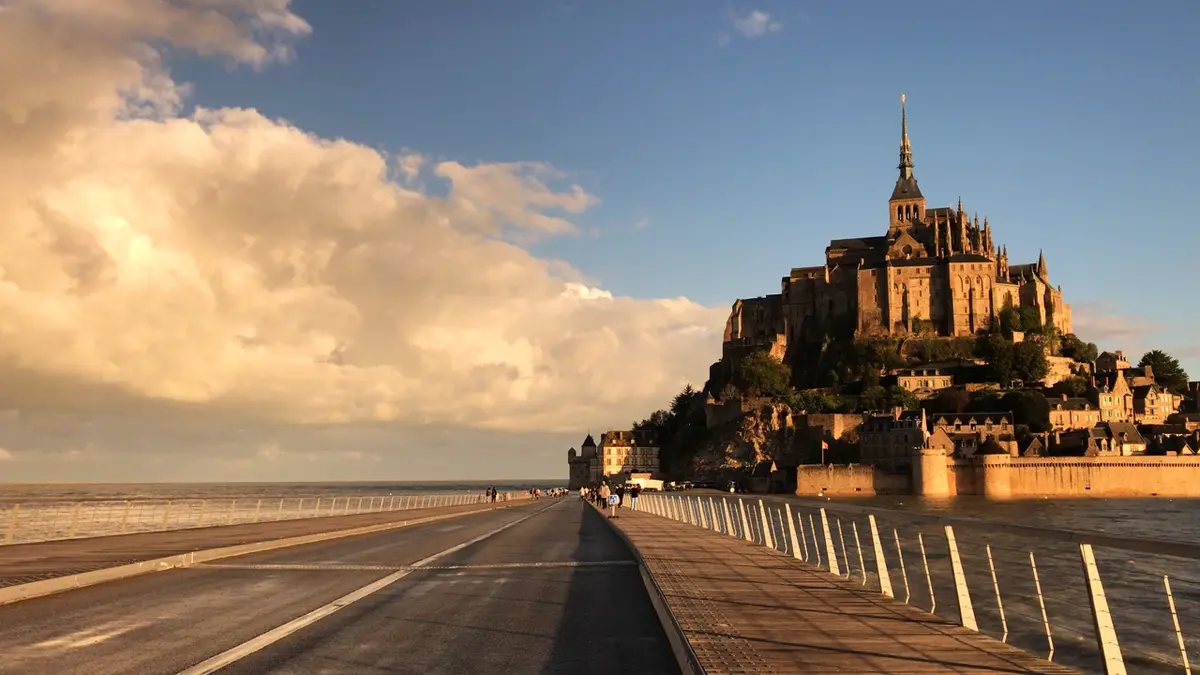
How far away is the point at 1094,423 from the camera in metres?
124

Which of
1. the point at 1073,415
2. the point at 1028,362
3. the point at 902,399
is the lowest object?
the point at 1073,415

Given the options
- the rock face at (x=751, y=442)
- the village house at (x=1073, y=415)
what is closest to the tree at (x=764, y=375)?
the rock face at (x=751, y=442)

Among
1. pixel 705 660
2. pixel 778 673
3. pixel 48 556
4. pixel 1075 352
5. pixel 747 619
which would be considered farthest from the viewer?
pixel 1075 352

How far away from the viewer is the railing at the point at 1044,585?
24.4 ft

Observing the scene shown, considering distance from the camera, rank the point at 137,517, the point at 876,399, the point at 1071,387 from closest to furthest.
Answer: the point at 137,517, the point at 1071,387, the point at 876,399

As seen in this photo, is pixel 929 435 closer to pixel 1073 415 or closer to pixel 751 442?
pixel 1073 415

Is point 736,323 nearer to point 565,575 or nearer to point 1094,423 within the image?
point 1094,423

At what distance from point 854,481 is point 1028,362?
31.6m

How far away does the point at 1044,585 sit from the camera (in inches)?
1055

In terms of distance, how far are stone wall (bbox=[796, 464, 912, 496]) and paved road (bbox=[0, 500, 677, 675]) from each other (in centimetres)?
10343

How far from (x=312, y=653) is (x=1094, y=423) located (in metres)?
132

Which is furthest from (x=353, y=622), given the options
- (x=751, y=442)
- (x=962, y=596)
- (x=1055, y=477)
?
(x=751, y=442)

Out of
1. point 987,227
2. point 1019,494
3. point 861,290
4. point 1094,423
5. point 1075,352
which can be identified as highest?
point 987,227

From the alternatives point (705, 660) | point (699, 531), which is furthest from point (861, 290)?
point (705, 660)
